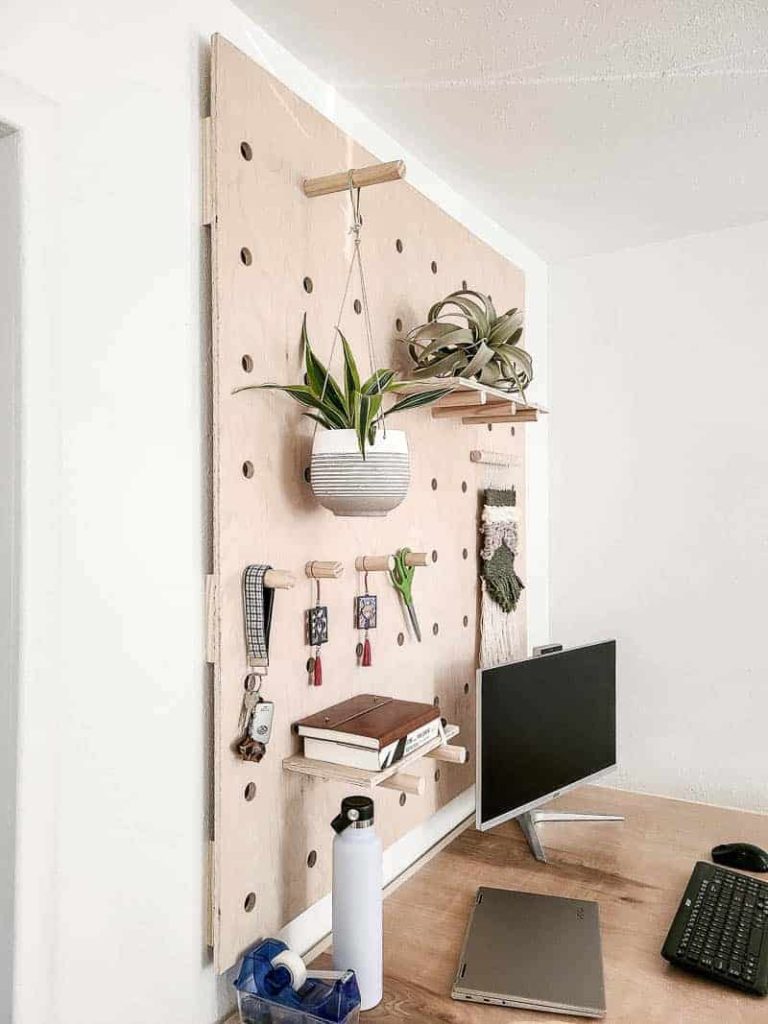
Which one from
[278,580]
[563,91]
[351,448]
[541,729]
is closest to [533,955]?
[541,729]

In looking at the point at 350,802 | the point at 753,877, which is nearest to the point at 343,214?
the point at 350,802

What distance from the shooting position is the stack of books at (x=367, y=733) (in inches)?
51.1

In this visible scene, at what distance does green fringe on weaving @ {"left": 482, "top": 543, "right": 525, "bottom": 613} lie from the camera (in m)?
2.05

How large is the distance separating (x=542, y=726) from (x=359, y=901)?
78cm

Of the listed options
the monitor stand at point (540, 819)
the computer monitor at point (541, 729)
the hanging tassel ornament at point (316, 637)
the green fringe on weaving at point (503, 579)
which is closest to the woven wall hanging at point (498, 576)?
the green fringe on weaving at point (503, 579)

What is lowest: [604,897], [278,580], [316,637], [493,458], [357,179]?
[604,897]

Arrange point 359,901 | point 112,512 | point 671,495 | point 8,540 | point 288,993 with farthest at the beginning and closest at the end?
point 671,495 → point 359,901 → point 288,993 → point 112,512 → point 8,540

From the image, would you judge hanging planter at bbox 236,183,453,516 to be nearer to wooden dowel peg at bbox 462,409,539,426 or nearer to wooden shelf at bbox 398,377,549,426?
wooden shelf at bbox 398,377,549,426

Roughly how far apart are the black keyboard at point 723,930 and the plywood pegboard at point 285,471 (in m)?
0.56

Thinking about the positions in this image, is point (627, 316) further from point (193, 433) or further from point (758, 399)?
point (193, 433)

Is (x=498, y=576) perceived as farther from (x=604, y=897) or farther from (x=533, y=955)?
(x=533, y=955)

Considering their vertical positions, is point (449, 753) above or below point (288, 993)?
above

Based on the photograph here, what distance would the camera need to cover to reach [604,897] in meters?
1.65

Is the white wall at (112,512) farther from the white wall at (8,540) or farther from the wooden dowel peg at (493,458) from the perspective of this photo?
the wooden dowel peg at (493,458)
